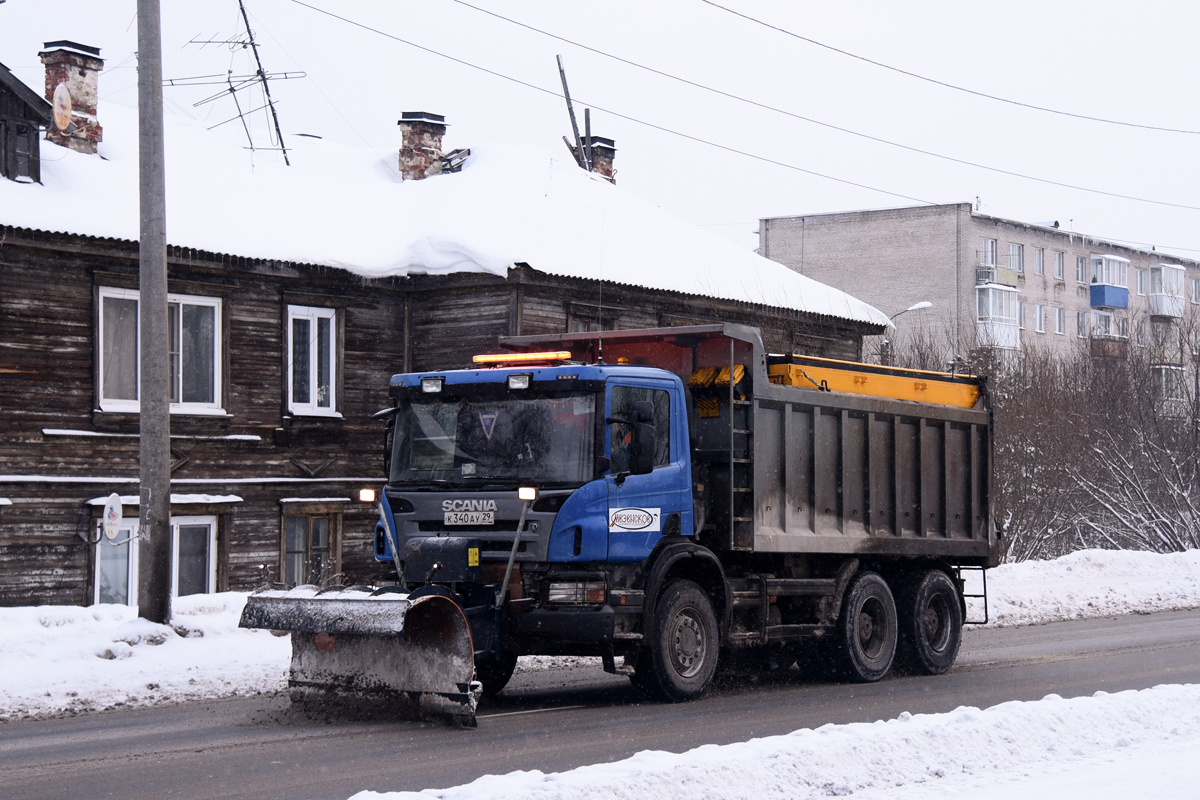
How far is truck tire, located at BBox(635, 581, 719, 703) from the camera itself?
37.3 feet

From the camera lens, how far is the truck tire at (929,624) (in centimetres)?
1441

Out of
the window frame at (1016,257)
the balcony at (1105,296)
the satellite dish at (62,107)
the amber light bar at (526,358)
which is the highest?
the window frame at (1016,257)

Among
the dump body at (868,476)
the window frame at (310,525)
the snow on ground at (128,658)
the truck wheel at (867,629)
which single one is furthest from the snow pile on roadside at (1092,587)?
the window frame at (310,525)

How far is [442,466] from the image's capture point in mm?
11594

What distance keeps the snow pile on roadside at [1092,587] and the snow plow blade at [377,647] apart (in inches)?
454

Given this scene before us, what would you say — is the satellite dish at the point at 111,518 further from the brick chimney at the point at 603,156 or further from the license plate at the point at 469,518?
the brick chimney at the point at 603,156

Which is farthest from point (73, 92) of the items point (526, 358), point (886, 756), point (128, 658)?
point (886, 756)

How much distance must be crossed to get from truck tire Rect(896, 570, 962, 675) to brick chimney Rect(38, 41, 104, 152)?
13925mm

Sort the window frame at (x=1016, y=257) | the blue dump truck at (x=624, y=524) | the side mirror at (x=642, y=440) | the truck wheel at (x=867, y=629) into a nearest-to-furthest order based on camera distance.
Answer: the blue dump truck at (x=624, y=524)
the side mirror at (x=642, y=440)
the truck wheel at (x=867, y=629)
the window frame at (x=1016, y=257)

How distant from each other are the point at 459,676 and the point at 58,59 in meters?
15.0

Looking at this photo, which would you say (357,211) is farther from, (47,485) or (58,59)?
(47,485)

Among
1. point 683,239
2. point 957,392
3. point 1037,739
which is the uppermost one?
point 683,239

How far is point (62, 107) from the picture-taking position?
69.1ft

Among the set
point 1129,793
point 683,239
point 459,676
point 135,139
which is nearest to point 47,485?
point 135,139
